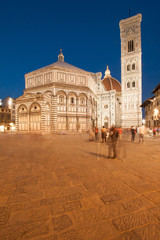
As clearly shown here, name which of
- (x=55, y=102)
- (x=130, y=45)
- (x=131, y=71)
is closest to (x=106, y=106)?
(x=131, y=71)

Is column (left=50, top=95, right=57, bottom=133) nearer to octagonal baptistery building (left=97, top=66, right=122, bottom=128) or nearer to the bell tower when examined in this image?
the bell tower

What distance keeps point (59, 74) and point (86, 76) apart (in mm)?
7177

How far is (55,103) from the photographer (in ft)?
92.4

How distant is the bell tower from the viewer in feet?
146

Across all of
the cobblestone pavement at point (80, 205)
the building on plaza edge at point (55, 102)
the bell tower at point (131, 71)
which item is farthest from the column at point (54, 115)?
the bell tower at point (131, 71)

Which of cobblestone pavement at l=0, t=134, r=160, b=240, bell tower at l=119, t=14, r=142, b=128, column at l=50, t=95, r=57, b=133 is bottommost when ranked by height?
cobblestone pavement at l=0, t=134, r=160, b=240

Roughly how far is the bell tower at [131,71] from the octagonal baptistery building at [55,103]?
64.7ft

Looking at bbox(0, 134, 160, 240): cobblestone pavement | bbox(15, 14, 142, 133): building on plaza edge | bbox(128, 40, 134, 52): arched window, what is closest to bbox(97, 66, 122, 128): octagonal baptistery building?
bbox(128, 40, 134, 52): arched window

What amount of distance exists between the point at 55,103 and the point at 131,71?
3369 cm

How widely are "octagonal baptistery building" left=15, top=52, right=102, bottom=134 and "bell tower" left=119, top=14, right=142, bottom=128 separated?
1971 centimetres

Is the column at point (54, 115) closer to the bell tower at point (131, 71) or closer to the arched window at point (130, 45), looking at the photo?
the bell tower at point (131, 71)

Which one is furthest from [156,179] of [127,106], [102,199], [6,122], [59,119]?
[6,122]

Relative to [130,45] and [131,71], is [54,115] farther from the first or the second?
[130,45]

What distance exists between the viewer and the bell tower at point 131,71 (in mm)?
44625
